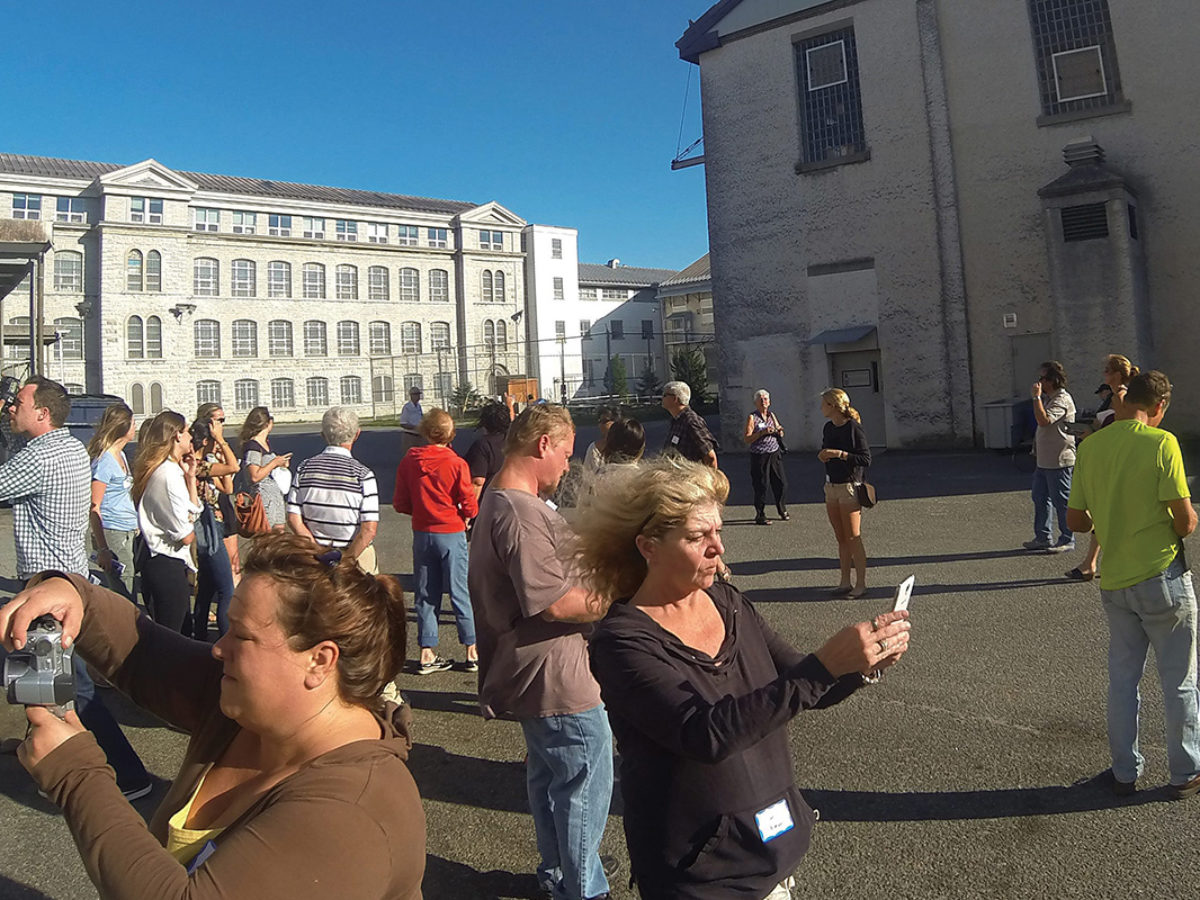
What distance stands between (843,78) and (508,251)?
51037mm

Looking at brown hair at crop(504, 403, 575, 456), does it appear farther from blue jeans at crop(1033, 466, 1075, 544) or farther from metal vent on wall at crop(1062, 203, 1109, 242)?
metal vent on wall at crop(1062, 203, 1109, 242)

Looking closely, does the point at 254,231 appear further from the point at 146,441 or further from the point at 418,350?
the point at 146,441

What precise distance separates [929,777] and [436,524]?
12.0 feet

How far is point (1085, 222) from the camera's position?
1706cm

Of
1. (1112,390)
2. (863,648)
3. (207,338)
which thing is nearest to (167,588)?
(863,648)

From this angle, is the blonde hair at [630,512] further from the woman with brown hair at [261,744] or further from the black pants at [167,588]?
the black pants at [167,588]

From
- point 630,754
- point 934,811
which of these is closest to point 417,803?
point 630,754

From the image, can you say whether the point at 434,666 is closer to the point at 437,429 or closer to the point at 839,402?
the point at 437,429

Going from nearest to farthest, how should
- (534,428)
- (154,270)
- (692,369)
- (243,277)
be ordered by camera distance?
(534,428) → (692,369) → (154,270) → (243,277)

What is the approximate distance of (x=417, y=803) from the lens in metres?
1.66

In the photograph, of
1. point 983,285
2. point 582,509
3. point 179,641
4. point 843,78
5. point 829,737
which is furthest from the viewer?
point 843,78

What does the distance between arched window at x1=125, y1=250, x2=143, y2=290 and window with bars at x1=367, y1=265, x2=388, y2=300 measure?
1472 centimetres

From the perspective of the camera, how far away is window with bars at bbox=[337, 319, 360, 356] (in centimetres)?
6203

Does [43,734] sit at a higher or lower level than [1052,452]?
lower
